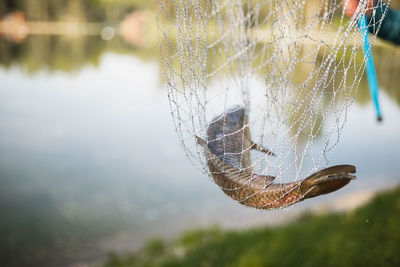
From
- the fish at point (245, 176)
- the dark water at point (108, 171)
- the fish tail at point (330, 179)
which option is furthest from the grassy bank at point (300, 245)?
the fish tail at point (330, 179)

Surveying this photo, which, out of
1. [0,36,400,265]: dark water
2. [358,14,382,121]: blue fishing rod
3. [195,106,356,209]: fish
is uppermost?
[358,14,382,121]: blue fishing rod

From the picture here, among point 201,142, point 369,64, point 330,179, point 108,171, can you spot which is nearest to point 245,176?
point 201,142

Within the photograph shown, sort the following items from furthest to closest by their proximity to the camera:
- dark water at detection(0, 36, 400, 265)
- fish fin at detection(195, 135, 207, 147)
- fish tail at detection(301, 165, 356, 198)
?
dark water at detection(0, 36, 400, 265) < fish fin at detection(195, 135, 207, 147) < fish tail at detection(301, 165, 356, 198)

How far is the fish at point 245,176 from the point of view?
1.07m

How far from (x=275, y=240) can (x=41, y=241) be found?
5002 millimetres

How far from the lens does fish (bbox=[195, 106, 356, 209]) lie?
1071 millimetres

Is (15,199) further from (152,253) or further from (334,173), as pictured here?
(334,173)

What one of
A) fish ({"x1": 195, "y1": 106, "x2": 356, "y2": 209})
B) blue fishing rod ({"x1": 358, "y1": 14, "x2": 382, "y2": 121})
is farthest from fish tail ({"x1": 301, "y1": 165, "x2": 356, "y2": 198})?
blue fishing rod ({"x1": 358, "y1": 14, "x2": 382, "y2": 121})

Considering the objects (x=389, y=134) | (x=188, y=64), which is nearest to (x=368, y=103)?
(x=389, y=134)

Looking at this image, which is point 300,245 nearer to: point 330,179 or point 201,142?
point 201,142

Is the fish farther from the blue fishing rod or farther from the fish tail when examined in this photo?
the blue fishing rod

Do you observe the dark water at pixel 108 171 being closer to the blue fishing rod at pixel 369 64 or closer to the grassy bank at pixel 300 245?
the grassy bank at pixel 300 245

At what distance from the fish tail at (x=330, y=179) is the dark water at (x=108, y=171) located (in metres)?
3.79

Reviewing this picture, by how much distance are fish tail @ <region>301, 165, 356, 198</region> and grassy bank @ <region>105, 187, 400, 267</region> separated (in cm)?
408
